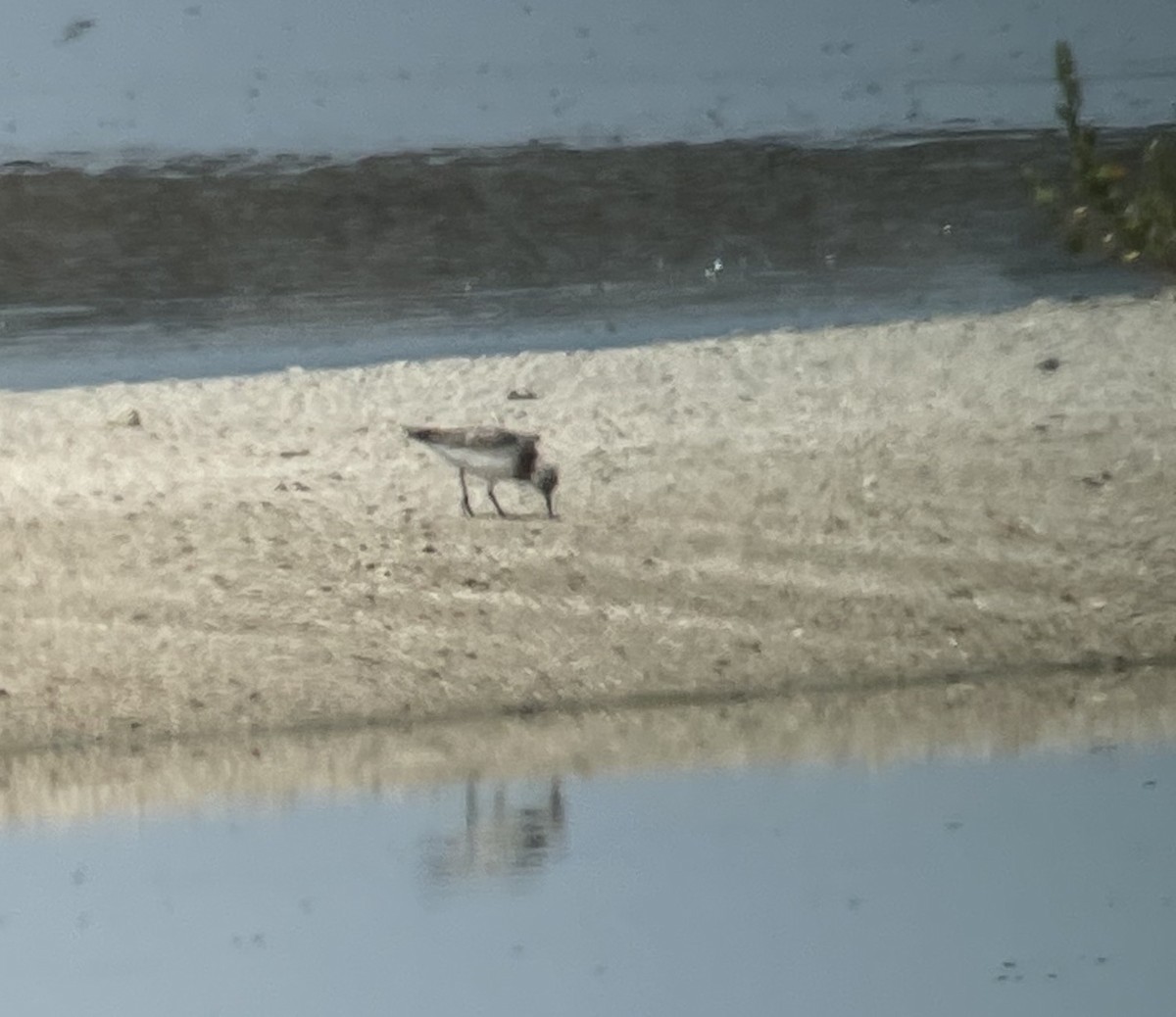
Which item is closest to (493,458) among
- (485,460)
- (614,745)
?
(485,460)

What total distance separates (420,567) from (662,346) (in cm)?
168

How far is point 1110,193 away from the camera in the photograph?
7102mm

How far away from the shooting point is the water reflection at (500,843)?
410 centimetres

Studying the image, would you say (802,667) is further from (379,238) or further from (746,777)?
(379,238)

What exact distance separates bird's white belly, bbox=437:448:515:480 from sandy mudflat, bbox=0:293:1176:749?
86mm

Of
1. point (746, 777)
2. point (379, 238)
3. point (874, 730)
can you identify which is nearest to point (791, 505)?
point (874, 730)

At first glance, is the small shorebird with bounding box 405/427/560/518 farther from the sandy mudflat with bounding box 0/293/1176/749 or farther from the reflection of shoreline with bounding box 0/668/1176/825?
the reflection of shoreline with bounding box 0/668/1176/825

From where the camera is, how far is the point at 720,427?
21.2 feet

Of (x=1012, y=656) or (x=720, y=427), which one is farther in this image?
(x=720, y=427)

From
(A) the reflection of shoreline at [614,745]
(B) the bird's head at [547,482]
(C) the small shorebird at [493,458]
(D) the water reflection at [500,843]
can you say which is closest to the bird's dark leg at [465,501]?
(C) the small shorebird at [493,458]

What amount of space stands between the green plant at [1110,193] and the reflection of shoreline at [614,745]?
66.4 inches

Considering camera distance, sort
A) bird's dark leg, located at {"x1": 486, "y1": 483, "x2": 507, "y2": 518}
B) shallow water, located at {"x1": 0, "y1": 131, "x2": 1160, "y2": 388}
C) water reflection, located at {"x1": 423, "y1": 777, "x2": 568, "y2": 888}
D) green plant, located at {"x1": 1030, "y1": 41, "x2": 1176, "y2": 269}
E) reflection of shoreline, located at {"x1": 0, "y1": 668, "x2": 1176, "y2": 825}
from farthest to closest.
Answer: shallow water, located at {"x1": 0, "y1": 131, "x2": 1160, "y2": 388}, green plant, located at {"x1": 1030, "y1": 41, "x2": 1176, "y2": 269}, bird's dark leg, located at {"x1": 486, "y1": 483, "x2": 507, "y2": 518}, reflection of shoreline, located at {"x1": 0, "y1": 668, "x2": 1176, "y2": 825}, water reflection, located at {"x1": 423, "y1": 777, "x2": 568, "y2": 888}

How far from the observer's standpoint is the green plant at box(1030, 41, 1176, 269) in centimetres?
694

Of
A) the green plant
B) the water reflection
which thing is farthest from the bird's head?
the green plant
